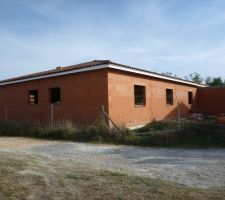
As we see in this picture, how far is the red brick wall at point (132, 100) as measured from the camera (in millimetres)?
16406

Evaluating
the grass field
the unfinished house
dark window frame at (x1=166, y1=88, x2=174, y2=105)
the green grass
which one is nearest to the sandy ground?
the grass field

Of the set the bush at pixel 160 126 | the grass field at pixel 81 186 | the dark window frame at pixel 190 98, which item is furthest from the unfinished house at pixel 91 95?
the grass field at pixel 81 186

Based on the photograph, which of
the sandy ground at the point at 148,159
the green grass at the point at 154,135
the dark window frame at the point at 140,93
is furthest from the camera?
the dark window frame at the point at 140,93

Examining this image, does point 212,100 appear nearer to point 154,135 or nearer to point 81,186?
point 154,135

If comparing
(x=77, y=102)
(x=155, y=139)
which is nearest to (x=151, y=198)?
(x=155, y=139)

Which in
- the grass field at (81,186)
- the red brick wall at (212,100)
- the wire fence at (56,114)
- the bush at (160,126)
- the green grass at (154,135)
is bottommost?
the grass field at (81,186)

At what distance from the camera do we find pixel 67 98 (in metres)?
17.8

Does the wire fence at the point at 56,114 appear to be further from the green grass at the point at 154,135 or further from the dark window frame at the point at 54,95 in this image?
the green grass at the point at 154,135

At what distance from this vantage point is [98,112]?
16.3 m

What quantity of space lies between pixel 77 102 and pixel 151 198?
40.4 ft

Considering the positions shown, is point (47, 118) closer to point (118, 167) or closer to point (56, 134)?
point (56, 134)

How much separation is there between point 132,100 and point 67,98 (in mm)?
3504

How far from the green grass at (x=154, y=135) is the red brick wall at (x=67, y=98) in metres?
2.14

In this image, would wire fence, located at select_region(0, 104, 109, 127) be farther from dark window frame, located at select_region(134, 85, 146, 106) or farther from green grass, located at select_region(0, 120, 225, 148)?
dark window frame, located at select_region(134, 85, 146, 106)
